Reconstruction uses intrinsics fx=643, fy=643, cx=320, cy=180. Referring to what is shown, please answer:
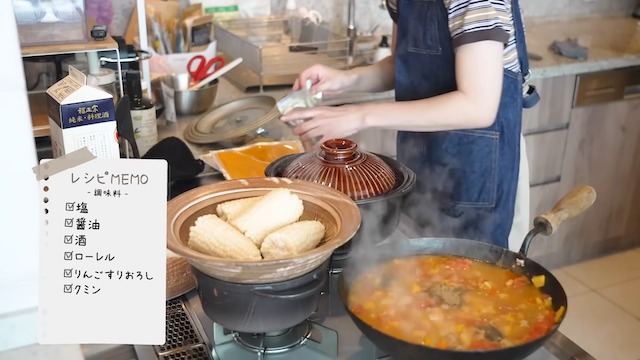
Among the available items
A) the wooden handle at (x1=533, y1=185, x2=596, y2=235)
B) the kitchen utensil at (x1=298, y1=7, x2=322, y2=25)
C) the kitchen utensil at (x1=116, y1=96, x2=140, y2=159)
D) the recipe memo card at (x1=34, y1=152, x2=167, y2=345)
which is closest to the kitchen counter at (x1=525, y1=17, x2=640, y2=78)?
the kitchen utensil at (x1=298, y1=7, x2=322, y2=25)

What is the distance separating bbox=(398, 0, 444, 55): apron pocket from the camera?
4.61ft

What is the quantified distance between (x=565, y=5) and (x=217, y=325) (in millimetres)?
2775

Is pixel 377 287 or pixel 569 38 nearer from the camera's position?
pixel 377 287

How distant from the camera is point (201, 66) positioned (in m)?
2.19

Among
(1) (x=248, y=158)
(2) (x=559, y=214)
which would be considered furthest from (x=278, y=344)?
(1) (x=248, y=158)

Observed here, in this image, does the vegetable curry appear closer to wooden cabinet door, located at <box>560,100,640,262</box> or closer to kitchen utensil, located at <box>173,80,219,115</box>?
kitchen utensil, located at <box>173,80,219,115</box>

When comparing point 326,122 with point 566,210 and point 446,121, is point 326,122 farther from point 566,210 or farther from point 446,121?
point 566,210

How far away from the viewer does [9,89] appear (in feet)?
3.20

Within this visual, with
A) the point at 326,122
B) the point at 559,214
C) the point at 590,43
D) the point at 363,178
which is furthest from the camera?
the point at 590,43

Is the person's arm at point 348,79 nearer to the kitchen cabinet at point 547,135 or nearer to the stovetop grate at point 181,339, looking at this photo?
the stovetop grate at point 181,339

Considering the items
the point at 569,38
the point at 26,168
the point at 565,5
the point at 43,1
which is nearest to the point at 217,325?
the point at 26,168

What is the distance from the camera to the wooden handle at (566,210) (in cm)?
94

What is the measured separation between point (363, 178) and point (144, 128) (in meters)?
0.79

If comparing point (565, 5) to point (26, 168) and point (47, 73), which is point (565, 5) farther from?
point (26, 168)
